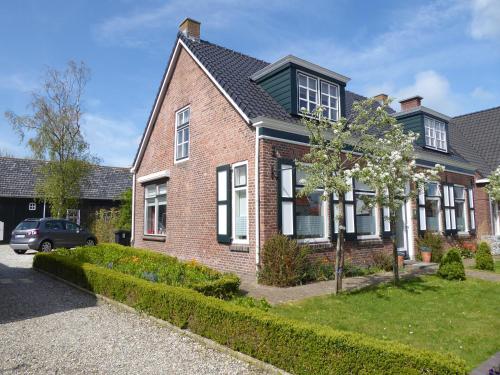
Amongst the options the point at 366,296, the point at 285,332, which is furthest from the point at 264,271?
the point at 285,332

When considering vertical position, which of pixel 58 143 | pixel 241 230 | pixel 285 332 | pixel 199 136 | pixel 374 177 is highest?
pixel 58 143

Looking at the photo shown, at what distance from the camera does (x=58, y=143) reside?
23797 mm

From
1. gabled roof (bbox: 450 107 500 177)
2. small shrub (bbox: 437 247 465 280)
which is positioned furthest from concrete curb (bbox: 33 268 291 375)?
gabled roof (bbox: 450 107 500 177)

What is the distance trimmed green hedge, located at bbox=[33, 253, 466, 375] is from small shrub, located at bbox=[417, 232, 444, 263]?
38.5 feet

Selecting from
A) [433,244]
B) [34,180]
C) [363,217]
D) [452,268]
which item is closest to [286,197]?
[363,217]

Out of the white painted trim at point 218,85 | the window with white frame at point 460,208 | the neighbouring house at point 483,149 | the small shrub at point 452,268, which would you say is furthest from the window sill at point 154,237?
the neighbouring house at point 483,149

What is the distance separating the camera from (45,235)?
18.7 metres

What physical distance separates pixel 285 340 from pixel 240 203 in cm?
705

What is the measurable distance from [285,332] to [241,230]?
6.62 metres

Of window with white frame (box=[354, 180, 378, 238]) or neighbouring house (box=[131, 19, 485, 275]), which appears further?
window with white frame (box=[354, 180, 378, 238])

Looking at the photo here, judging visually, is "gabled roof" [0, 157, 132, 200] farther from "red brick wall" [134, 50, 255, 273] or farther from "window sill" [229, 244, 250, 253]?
"window sill" [229, 244, 250, 253]

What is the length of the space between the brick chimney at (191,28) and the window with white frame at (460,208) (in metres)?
13.8

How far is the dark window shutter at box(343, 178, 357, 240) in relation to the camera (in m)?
12.8

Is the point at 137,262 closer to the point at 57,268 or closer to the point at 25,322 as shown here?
the point at 57,268
